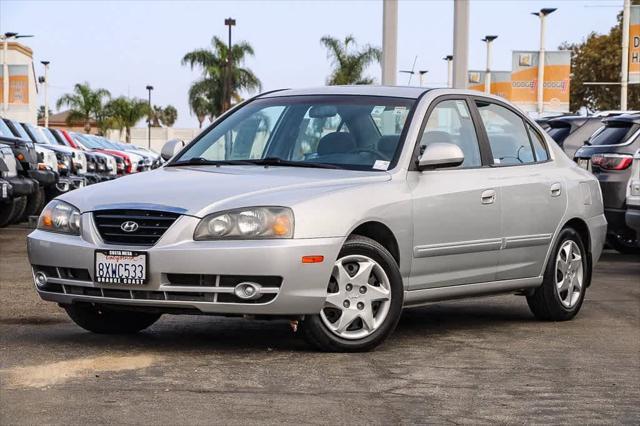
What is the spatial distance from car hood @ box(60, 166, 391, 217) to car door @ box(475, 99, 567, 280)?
1348 millimetres

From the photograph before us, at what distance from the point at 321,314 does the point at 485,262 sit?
5.67ft

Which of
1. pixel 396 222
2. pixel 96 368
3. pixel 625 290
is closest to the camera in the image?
pixel 96 368

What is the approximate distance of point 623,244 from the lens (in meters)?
17.5

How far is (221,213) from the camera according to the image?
737cm

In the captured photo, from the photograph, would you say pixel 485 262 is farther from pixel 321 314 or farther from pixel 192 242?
pixel 192 242

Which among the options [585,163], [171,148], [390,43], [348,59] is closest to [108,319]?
[171,148]

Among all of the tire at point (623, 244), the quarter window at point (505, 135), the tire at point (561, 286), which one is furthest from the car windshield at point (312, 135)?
the tire at point (623, 244)

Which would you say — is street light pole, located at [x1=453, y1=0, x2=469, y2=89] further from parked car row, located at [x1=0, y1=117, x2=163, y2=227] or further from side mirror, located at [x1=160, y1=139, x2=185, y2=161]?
side mirror, located at [x1=160, y1=139, x2=185, y2=161]

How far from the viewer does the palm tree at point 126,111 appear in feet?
333

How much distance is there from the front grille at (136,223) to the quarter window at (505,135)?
274 cm

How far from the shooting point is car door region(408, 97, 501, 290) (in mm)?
8367

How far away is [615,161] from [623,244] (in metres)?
1.85

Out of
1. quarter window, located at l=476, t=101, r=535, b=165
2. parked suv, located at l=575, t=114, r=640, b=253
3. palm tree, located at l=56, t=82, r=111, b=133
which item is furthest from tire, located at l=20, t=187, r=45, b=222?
palm tree, located at l=56, t=82, r=111, b=133

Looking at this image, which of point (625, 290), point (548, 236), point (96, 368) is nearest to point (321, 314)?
point (96, 368)
